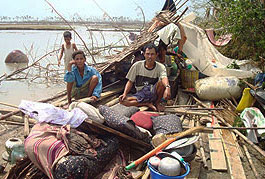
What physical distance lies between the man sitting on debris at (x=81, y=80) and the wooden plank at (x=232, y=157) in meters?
2.11

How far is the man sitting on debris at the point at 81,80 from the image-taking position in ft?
12.2

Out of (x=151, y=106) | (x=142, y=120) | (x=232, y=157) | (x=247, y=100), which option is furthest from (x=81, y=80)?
(x=247, y=100)

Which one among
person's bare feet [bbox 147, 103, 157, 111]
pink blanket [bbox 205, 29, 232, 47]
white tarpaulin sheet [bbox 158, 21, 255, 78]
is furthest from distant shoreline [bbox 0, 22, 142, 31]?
person's bare feet [bbox 147, 103, 157, 111]

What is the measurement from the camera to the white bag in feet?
15.0

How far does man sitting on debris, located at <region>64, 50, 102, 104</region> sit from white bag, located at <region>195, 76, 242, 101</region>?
85.0 inches

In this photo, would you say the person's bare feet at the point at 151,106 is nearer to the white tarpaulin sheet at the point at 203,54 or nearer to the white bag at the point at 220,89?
the white bag at the point at 220,89

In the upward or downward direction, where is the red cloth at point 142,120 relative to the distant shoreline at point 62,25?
downward

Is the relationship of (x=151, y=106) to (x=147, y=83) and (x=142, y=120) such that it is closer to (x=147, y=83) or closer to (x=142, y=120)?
(x=147, y=83)

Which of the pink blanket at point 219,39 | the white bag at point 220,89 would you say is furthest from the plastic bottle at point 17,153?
the pink blanket at point 219,39

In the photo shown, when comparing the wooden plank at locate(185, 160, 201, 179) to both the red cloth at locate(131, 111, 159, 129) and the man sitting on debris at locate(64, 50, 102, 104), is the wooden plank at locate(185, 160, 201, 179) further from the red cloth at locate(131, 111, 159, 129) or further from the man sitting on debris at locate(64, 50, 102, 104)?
the man sitting on debris at locate(64, 50, 102, 104)

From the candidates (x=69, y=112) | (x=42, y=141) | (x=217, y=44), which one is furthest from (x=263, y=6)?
(x=42, y=141)

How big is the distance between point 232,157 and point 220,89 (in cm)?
193

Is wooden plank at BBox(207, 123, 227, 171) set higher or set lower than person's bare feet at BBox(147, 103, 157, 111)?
lower

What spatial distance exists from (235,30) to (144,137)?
305 centimetres
